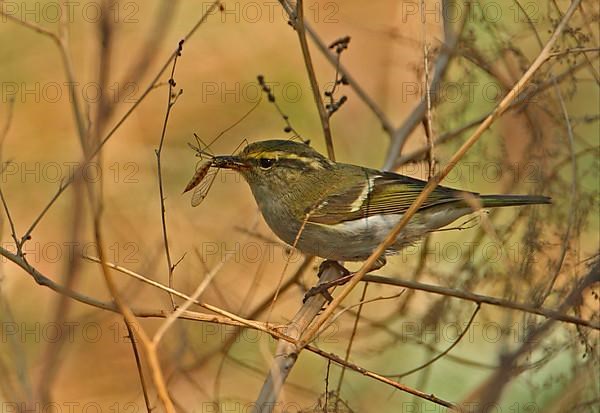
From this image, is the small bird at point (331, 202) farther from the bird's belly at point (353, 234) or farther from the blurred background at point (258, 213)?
the blurred background at point (258, 213)

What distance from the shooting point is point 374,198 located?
13.6ft

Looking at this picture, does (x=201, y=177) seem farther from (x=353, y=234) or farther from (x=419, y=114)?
(x=419, y=114)

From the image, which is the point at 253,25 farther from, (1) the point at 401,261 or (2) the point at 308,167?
(2) the point at 308,167

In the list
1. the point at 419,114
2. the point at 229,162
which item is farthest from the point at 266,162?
the point at 419,114

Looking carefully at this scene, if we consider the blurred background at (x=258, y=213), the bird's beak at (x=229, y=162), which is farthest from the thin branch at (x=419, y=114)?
the bird's beak at (x=229, y=162)

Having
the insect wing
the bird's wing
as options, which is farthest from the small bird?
the insect wing

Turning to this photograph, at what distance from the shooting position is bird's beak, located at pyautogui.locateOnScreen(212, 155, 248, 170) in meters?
3.65

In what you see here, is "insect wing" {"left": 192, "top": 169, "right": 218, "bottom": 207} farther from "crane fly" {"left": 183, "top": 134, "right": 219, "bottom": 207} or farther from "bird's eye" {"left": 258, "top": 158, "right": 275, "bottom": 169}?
"bird's eye" {"left": 258, "top": 158, "right": 275, "bottom": 169}

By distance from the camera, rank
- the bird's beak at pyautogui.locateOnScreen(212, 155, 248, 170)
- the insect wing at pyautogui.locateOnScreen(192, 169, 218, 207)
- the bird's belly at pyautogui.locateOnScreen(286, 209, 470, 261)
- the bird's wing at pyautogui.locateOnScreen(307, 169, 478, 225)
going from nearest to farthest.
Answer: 1. the insect wing at pyautogui.locateOnScreen(192, 169, 218, 207)
2. the bird's beak at pyautogui.locateOnScreen(212, 155, 248, 170)
3. the bird's belly at pyautogui.locateOnScreen(286, 209, 470, 261)
4. the bird's wing at pyautogui.locateOnScreen(307, 169, 478, 225)

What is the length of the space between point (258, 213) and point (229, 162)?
1.15ft

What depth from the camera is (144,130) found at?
7398 mm

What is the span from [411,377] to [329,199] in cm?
172

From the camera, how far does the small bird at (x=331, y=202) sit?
3.94m

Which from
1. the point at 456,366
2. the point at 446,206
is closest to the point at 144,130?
the point at 456,366
